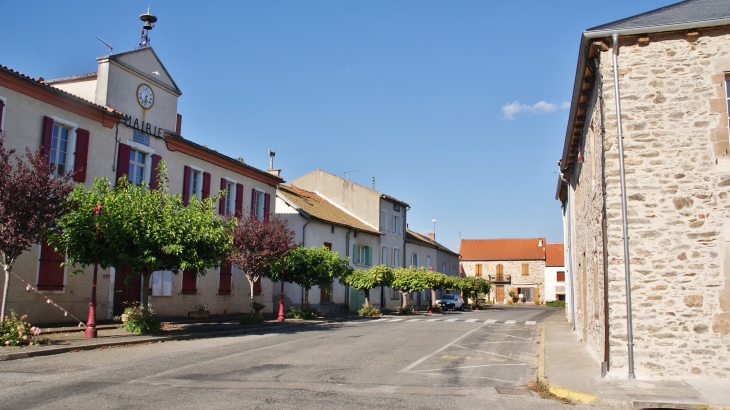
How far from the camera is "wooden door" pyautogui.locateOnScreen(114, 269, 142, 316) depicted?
65.2 ft

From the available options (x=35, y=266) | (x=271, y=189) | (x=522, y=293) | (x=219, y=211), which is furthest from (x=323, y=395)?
(x=522, y=293)

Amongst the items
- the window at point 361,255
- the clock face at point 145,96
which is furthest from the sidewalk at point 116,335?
the window at point 361,255

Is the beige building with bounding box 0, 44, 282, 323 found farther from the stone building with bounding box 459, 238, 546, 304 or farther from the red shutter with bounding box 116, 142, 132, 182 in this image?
the stone building with bounding box 459, 238, 546, 304

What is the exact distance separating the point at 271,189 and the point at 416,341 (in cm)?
1532

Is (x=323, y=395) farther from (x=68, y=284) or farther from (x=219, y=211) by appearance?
(x=219, y=211)

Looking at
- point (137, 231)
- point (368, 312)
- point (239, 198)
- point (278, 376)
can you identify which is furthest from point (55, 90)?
point (368, 312)

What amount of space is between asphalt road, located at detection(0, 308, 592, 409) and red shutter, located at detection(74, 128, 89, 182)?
23.1 feet

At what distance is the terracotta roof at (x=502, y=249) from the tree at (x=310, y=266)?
48.5 meters

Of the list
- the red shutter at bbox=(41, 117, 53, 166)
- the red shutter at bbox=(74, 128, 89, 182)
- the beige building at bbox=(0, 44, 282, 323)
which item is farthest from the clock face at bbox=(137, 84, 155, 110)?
the red shutter at bbox=(41, 117, 53, 166)

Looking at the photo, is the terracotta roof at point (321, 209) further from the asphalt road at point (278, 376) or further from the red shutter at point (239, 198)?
the asphalt road at point (278, 376)

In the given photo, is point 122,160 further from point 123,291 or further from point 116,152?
point 123,291

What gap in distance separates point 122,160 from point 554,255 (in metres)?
57.8

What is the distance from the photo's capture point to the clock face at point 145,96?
21.1m

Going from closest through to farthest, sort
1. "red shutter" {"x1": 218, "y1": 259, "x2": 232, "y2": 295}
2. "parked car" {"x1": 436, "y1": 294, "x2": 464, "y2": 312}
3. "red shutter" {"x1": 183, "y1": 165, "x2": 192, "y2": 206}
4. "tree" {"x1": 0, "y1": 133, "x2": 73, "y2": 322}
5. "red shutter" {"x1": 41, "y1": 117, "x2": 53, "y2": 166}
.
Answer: "tree" {"x1": 0, "y1": 133, "x2": 73, "y2": 322}
"red shutter" {"x1": 41, "y1": 117, "x2": 53, "y2": 166}
"red shutter" {"x1": 183, "y1": 165, "x2": 192, "y2": 206}
"red shutter" {"x1": 218, "y1": 259, "x2": 232, "y2": 295}
"parked car" {"x1": 436, "y1": 294, "x2": 464, "y2": 312}
